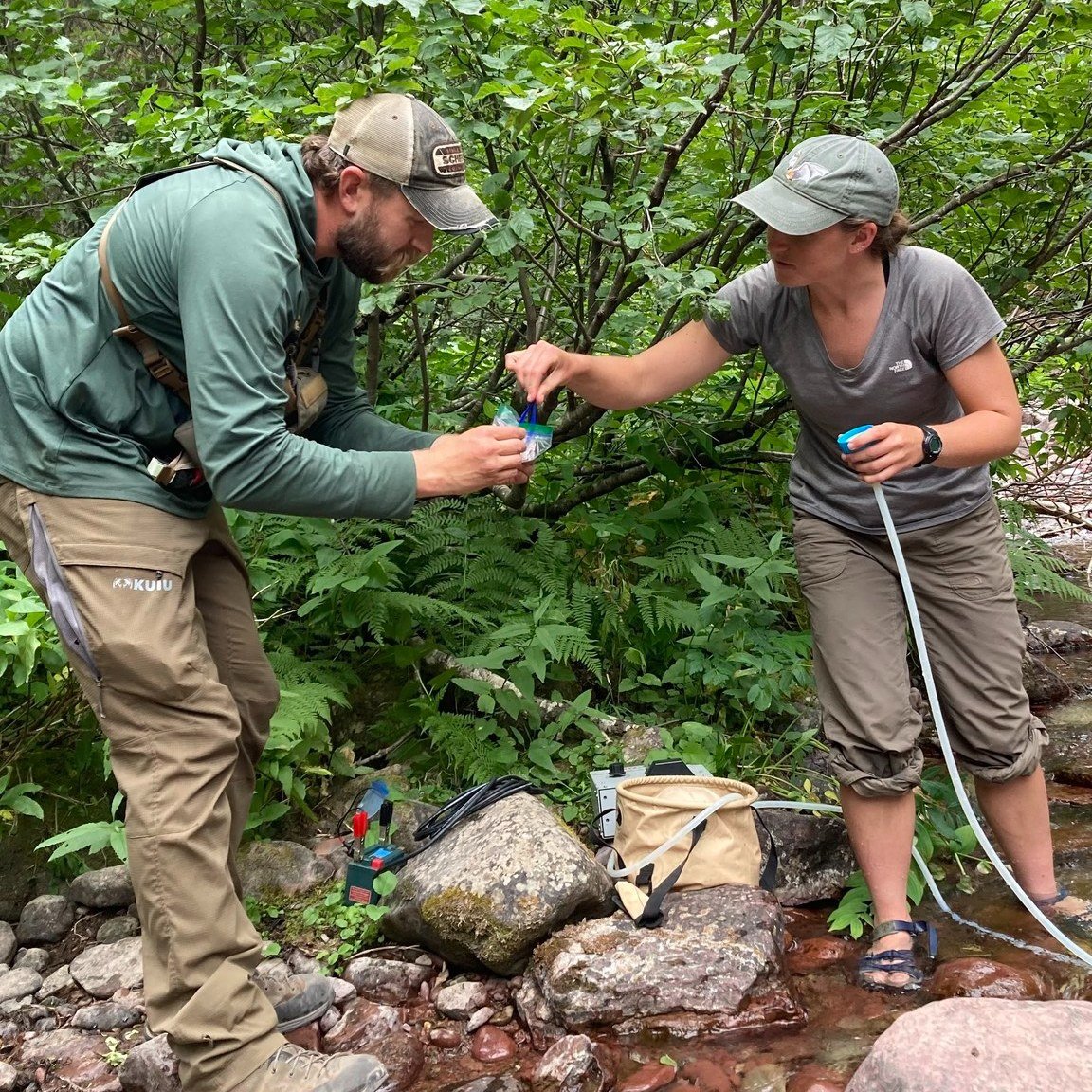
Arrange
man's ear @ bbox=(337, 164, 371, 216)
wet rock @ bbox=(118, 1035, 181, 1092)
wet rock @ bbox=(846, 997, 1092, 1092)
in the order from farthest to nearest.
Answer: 1. wet rock @ bbox=(118, 1035, 181, 1092)
2. man's ear @ bbox=(337, 164, 371, 216)
3. wet rock @ bbox=(846, 997, 1092, 1092)

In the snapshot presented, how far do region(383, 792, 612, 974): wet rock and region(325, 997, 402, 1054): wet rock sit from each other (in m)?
0.25

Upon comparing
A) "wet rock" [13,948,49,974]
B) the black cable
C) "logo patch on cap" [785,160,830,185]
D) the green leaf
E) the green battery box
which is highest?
the green leaf

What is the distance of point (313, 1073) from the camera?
8.26ft

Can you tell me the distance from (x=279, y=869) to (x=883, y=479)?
233cm

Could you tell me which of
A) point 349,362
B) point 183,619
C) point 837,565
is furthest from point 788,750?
point 183,619

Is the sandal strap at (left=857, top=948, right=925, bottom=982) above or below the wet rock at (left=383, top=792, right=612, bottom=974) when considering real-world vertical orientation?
below

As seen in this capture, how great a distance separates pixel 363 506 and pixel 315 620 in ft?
5.91

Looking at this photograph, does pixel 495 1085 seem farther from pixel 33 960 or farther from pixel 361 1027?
pixel 33 960

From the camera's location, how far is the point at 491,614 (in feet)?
14.7

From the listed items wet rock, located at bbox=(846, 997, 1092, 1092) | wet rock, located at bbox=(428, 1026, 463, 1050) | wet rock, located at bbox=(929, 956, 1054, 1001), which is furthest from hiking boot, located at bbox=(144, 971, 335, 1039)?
wet rock, located at bbox=(929, 956, 1054, 1001)

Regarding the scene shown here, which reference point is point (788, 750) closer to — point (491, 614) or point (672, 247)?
point (491, 614)

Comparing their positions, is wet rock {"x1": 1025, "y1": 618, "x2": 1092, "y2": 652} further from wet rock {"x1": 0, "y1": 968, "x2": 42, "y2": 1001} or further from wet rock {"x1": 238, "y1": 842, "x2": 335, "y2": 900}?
wet rock {"x1": 0, "y1": 968, "x2": 42, "y2": 1001}

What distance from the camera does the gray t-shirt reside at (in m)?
3.01

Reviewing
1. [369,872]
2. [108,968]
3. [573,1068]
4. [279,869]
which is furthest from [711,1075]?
[108,968]
